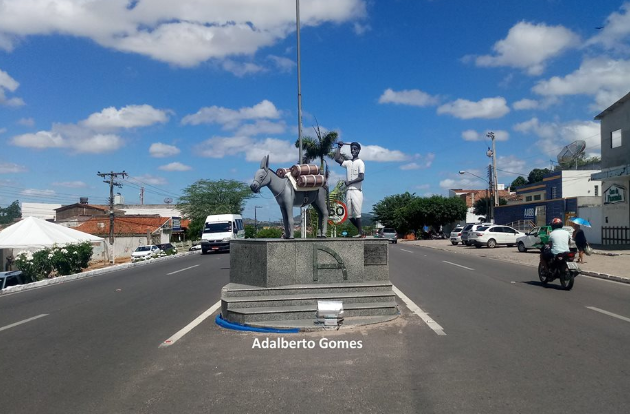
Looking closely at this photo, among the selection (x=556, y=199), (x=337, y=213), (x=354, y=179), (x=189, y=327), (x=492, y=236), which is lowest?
(x=189, y=327)

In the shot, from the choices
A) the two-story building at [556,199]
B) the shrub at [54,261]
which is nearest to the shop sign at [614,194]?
the two-story building at [556,199]

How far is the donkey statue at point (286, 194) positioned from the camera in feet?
33.3

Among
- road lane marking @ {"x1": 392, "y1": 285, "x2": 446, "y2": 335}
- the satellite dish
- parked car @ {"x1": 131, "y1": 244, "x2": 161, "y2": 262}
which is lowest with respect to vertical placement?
parked car @ {"x1": 131, "y1": 244, "x2": 161, "y2": 262}

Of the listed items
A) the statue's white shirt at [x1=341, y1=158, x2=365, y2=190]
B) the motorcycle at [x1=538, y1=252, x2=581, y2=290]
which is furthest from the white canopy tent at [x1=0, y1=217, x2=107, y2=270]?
the motorcycle at [x1=538, y1=252, x2=581, y2=290]

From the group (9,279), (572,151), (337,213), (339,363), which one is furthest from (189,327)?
(572,151)

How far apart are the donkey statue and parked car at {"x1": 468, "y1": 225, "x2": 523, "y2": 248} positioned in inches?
1101

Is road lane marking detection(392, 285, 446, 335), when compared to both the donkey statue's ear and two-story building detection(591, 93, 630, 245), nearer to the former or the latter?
the donkey statue's ear

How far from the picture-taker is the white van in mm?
35019

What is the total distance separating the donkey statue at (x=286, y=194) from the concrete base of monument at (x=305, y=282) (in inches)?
37.6

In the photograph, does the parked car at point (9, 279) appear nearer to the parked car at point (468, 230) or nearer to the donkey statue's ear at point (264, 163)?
the donkey statue's ear at point (264, 163)

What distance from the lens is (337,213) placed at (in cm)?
1210

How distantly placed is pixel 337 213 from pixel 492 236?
2759 centimetres

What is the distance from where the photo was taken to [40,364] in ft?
21.7

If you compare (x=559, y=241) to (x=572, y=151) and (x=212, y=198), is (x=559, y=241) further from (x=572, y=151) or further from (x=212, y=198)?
(x=212, y=198)
